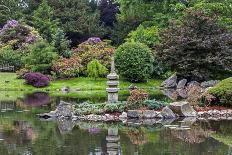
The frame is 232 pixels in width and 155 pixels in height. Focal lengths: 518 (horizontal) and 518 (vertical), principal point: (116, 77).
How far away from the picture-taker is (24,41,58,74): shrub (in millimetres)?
45188

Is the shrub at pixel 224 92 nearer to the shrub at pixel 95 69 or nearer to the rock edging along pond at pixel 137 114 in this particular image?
the rock edging along pond at pixel 137 114

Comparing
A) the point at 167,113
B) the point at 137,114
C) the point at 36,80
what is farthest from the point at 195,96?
the point at 36,80

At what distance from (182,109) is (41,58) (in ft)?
80.5

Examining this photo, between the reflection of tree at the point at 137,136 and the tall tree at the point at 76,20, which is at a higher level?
the tall tree at the point at 76,20

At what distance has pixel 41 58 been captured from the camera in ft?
149

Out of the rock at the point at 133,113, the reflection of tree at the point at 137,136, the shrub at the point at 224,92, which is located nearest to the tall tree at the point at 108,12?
the shrub at the point at 224,92

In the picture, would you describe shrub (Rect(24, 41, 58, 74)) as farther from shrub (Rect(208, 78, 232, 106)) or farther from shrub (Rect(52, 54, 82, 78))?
shrub (Rect(208, 78, 232, 106))

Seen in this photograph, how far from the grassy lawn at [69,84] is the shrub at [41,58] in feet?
6.16

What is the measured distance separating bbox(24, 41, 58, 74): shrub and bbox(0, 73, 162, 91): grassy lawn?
Answer: 73.9 inches

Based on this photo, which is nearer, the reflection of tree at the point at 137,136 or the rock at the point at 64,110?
the reflection of tree at the point at 137,136

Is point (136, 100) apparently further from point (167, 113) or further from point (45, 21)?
point (45, 21)

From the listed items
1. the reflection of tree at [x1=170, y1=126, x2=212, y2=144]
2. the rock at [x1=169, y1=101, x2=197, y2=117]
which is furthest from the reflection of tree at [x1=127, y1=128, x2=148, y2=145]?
the rock at [x1=169, y1=101, x2=197, y2=117]

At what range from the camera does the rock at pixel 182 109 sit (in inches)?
904

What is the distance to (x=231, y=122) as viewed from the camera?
21.5 m
